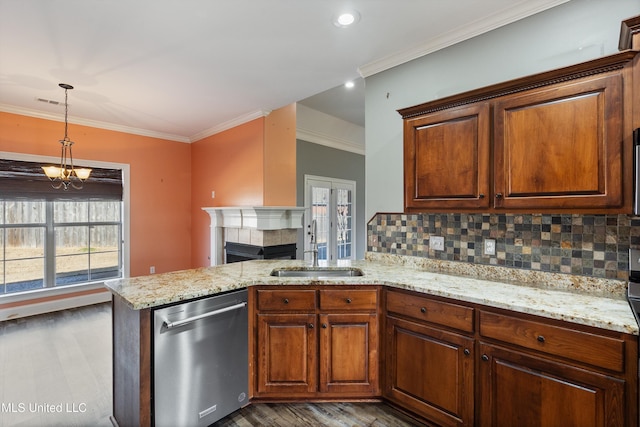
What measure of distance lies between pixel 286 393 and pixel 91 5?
2.97 metres

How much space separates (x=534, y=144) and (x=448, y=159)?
1.60 feet

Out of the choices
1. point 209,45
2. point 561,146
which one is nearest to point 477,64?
point 561,146

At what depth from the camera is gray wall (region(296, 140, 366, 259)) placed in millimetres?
5762

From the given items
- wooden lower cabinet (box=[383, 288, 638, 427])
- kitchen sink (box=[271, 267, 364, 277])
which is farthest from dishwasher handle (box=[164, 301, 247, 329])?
wooden lower cabinet (box=[383, 288, 638, 427])

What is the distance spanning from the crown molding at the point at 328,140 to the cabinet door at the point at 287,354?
4.12 meters

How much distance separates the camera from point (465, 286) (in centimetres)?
195

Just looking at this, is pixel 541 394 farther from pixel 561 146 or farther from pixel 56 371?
pixel 56 371

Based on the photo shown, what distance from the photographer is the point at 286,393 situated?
85.3 inches

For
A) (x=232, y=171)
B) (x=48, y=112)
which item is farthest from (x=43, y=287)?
(x=232, y=171)

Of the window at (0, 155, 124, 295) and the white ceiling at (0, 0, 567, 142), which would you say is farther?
the window at (0, 155, 124, 295)

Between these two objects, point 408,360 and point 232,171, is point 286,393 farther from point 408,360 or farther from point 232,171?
point 232,171

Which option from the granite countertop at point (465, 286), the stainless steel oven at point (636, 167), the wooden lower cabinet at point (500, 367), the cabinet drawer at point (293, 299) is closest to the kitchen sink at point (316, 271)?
the granite countertop at point (465, 286)

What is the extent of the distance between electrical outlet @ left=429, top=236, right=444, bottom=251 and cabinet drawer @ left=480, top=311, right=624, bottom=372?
0.82 meters

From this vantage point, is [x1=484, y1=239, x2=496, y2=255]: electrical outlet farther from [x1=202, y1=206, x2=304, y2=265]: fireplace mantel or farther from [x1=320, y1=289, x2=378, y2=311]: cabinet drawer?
[x1=202, y1=206, x2=304, y2=265]: fireplace mantel
